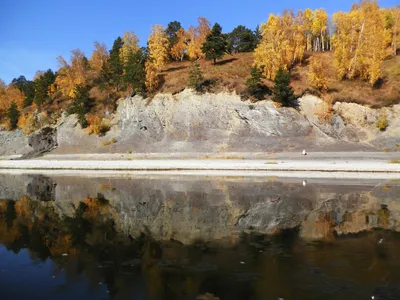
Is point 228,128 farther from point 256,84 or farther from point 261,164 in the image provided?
point 261,164

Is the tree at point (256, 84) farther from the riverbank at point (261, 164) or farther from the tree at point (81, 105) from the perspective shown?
the tree at point (81, 105)

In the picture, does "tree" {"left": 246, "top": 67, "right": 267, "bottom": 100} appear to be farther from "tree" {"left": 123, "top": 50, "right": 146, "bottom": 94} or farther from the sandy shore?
"tree" {"left": 123, "top": 50, "right": 146, "bottom": 94}

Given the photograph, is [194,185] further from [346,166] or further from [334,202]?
[346,166]

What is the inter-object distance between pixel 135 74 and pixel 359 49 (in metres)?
39.5

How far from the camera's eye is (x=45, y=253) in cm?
998

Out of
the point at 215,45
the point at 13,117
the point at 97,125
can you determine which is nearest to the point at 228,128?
the point at 215,45

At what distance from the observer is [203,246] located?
10320 millimetres

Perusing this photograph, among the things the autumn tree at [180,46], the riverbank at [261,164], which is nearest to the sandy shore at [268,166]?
the riverbank at [261,164]

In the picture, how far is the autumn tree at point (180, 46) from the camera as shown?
7662 cm

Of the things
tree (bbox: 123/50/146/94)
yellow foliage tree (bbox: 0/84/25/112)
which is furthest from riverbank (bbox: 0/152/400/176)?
yellow foliage tree (bbox: 0/84/25/112)

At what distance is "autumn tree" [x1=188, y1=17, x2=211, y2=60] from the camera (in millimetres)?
75125

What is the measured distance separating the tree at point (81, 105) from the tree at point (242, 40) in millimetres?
40055

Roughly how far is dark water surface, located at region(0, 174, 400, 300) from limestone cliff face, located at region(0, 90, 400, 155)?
26.2 metres

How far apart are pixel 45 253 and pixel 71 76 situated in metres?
65.2
